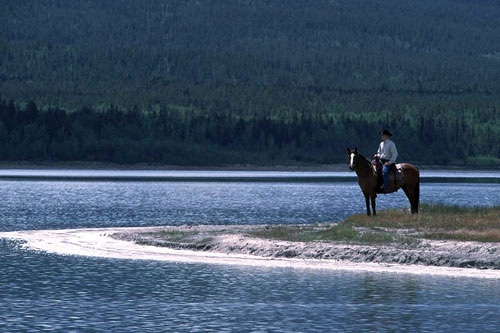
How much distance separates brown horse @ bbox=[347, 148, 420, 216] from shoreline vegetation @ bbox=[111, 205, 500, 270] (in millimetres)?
853

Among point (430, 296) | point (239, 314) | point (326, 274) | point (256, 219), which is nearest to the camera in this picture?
point (239, 314)

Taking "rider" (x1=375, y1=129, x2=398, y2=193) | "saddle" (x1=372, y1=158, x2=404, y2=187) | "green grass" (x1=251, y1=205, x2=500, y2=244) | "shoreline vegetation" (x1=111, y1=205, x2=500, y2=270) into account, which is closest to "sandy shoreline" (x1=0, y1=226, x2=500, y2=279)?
"shoreline vegetation" (x1=111, y1=205, x2=500, y2=270)

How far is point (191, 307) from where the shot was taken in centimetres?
2956

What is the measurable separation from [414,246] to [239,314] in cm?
1132

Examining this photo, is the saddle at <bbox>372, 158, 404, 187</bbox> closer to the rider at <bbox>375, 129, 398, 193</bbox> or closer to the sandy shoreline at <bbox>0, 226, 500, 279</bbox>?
the rider at <bbox>375, 129, 398, 193</bbox>

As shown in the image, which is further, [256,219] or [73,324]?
[256,219]

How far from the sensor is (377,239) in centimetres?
4009

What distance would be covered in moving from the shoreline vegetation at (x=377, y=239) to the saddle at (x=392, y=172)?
1389mm

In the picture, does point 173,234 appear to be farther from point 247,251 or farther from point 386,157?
point 386,157

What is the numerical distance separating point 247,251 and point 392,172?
7.40m

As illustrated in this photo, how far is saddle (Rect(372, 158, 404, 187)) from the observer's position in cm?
4478

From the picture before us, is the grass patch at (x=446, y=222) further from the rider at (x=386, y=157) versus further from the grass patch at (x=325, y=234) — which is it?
the rider at (x=386, y=157)

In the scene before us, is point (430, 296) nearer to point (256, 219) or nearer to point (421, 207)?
point (421, 207)

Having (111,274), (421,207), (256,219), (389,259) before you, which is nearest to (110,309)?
(111,274)
